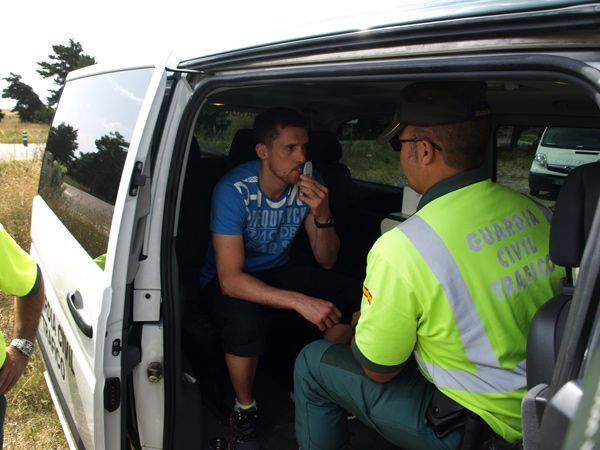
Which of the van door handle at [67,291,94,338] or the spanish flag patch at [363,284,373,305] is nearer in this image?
the spanish flag patch at [363,284,373,305]

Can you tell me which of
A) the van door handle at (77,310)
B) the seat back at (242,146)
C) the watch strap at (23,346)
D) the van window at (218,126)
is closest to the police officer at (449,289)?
the van door handle at (77,310)

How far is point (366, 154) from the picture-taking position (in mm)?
3680

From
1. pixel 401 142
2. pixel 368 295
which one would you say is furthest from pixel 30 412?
pixel 401 142

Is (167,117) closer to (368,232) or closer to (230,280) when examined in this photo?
(230,280)

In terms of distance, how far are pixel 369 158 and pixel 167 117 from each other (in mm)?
2273

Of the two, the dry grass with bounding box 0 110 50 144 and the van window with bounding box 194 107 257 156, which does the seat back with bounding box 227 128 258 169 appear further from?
the dry grass with bounding box 0 110 50 144

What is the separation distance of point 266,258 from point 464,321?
1.53m

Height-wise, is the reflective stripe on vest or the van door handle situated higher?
the reflective stripe on vest

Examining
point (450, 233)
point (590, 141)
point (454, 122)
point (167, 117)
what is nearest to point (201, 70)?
point (167, 117)

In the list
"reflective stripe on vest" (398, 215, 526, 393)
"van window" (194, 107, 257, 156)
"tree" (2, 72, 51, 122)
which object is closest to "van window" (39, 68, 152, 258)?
"van window" (194, 107, 257, 156)

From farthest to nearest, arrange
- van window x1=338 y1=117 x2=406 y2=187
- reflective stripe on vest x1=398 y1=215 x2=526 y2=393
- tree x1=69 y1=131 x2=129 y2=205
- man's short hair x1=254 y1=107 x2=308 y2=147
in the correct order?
van window x1=338 y1=117 x2=406 y2=187, man's short hair x1=254 y1=107 x2=308 y2=147, tree x1=69 y1=131 x2=129 y2=205, reflective stripe on vest x1=398 y1=215 x2=526 y2=393

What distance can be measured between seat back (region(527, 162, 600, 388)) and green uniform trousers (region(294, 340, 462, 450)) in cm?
51

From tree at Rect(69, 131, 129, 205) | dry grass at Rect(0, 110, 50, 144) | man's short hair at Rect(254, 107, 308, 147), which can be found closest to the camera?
tree at Rect(69, 131, 129, 205)

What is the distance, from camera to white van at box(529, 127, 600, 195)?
8.25ft
